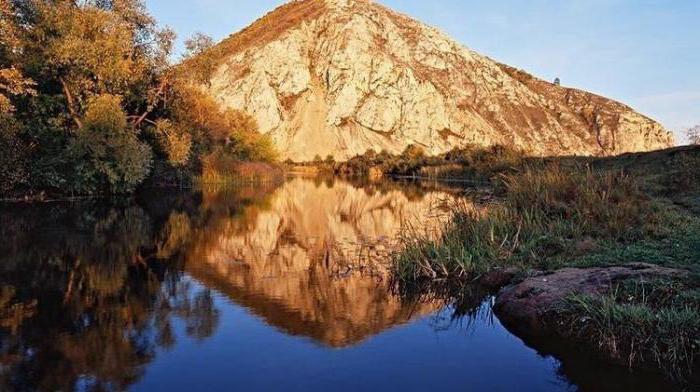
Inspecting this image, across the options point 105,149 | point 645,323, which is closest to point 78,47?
point 105,149

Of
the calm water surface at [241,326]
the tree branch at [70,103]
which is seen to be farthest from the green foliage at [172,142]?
the calm water surface at [241,326]

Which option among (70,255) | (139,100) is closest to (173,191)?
(139,100)

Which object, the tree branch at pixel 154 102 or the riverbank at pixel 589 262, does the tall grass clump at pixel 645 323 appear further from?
the tree branch at pixel 154 102

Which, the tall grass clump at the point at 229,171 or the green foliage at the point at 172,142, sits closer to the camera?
the green foliage at the point at 172,142

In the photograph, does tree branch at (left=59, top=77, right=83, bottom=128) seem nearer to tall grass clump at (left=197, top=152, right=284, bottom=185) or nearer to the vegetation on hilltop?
the vegetation on hilltop

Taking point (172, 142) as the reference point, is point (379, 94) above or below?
above

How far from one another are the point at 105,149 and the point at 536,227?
2319 cm

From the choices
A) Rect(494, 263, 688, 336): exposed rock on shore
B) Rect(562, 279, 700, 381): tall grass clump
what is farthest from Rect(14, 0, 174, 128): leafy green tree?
Rect(562, 279, 700, 381): tall grass clump

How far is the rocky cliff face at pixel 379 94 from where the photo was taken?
121 m

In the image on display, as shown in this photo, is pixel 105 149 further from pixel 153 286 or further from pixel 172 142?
pixel 153 286

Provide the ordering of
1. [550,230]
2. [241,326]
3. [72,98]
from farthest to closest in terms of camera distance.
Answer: [72,98] → [550,230] → [241,326]

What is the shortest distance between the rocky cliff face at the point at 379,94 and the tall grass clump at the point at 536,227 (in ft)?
340

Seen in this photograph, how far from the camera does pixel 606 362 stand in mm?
6840

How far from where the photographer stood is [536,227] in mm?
12867
